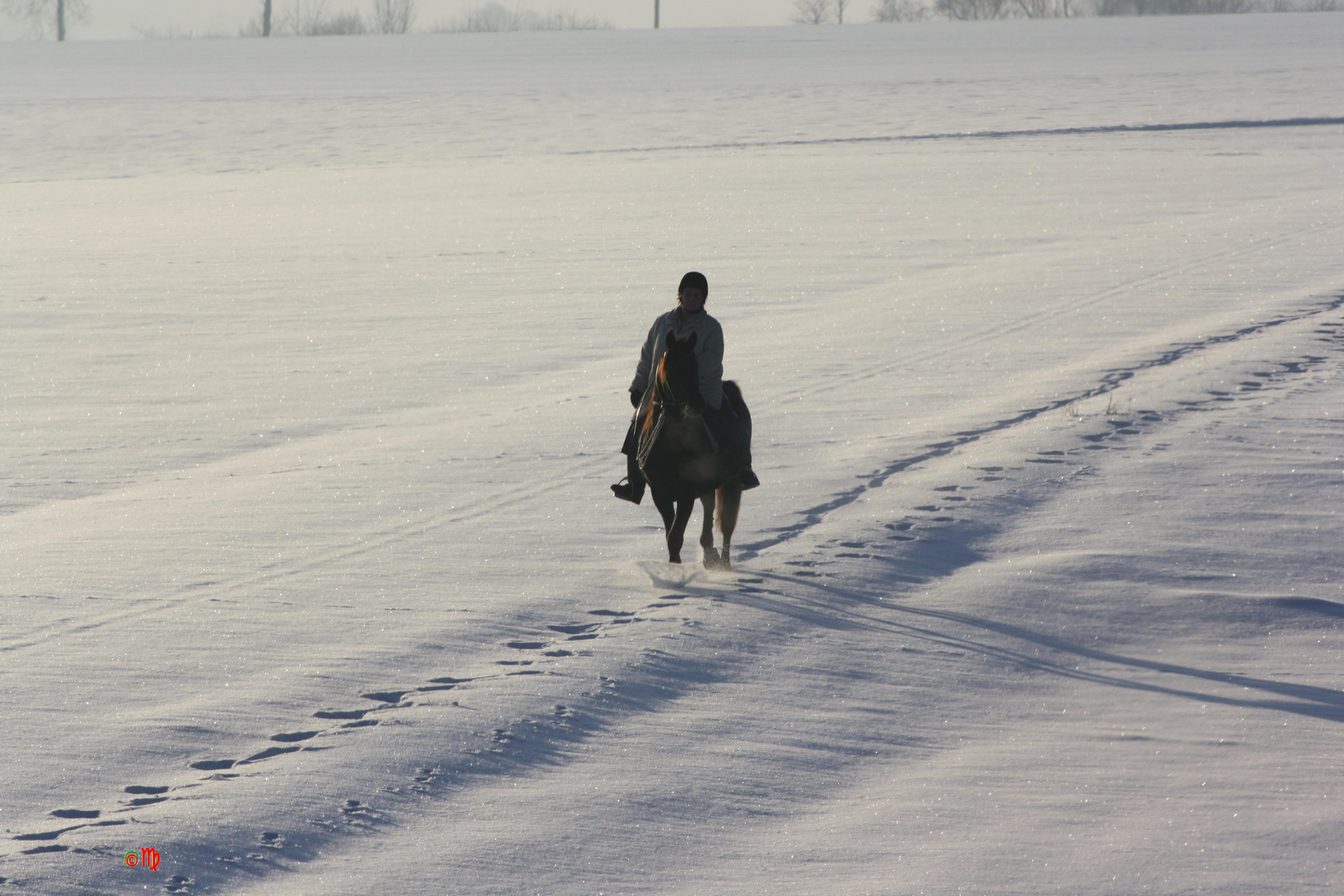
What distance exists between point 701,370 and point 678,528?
0.80 m

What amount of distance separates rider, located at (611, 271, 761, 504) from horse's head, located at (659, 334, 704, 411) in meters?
0.07

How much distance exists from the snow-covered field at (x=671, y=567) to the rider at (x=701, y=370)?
1.73 ft

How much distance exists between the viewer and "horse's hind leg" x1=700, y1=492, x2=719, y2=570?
632cm

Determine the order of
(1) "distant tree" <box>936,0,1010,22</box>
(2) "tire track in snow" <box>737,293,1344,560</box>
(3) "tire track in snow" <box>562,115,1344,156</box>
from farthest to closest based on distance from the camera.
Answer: (1) "distant tree" <box>936,0,1010,22</box>, (3) "tire track in snow" <box>562,115,1344,156</box>, (2) "tire track in snow" <box>737,293,1344,560</box>

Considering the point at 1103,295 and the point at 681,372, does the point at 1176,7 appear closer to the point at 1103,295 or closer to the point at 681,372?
the point at 1103,295

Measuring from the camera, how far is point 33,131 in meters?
34.9

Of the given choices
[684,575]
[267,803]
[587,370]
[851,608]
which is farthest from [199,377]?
[267,803]

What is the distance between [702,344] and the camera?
5.81 meters

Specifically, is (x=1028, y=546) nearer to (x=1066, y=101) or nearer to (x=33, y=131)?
(x=1066, y=101)

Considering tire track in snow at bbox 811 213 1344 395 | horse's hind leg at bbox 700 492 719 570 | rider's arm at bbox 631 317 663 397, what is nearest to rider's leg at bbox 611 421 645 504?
rider's arm at bbox 631 317 663 397

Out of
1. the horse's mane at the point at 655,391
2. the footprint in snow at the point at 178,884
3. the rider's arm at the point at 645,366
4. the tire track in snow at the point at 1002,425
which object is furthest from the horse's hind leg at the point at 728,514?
the footprint in snow at the point at 178,884

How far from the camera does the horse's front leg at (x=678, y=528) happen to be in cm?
621

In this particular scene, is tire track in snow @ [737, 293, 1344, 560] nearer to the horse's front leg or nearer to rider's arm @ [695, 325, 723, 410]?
the horse's front leg

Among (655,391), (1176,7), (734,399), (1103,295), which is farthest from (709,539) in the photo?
(1176,7)
